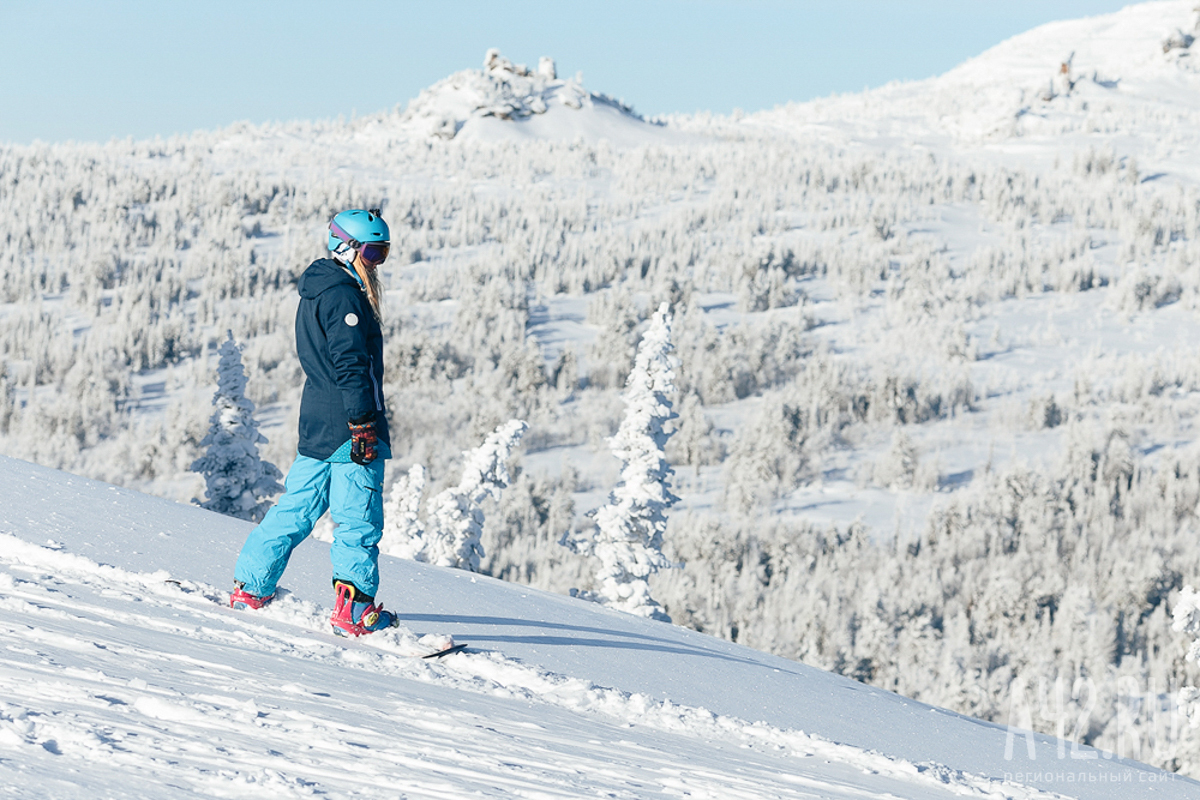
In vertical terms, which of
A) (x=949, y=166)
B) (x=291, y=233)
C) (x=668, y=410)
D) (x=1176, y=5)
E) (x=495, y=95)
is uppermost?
(x=1176, y=5)

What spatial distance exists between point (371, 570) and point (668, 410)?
39.4 feet

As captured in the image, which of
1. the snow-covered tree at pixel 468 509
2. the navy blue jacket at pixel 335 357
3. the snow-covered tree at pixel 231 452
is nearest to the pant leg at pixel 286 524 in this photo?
the navy blue jacket at pixel 335 357

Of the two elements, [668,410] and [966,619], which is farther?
[966,619]

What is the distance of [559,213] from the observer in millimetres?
55125

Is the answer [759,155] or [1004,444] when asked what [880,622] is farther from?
[759,155]

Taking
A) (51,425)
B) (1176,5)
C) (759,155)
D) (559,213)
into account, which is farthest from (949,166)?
(1176,5)

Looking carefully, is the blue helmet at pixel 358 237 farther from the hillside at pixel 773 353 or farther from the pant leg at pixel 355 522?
the hillside at pixel 773 353

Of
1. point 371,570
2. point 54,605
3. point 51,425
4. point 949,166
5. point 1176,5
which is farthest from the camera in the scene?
point 1176,5

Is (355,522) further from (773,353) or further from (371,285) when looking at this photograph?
(773,353)

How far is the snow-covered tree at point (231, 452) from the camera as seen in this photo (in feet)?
62.0

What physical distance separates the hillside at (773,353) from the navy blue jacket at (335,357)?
421 inches

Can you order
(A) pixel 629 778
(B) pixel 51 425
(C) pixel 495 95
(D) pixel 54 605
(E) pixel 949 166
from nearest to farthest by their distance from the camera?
(A) pixel 629 778, (D) pixel 54 605, (B) pixel 51 425, (E) pixel 949 166, (C) pixel 495 95

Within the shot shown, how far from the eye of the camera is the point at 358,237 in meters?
5.12

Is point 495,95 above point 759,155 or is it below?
above
